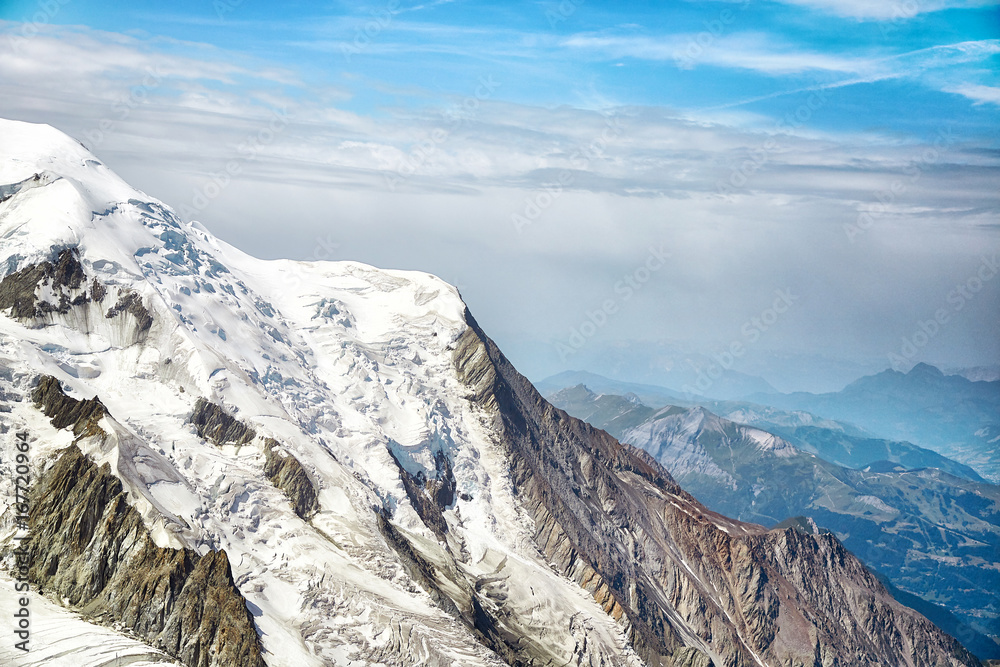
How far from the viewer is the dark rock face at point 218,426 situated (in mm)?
138500

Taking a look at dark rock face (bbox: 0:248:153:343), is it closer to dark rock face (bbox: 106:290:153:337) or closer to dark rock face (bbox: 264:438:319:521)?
dark rock face (bbox: 106:290:153:337)

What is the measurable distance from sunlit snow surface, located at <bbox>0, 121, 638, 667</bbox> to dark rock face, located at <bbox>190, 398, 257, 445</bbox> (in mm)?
1834

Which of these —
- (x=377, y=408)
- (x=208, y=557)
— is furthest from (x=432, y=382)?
(x=208, y=557)

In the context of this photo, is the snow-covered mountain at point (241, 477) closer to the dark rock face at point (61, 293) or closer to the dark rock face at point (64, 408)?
the dark rock face at point (64, 408)

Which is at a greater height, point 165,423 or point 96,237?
point 96,237

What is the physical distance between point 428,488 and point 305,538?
44.7m

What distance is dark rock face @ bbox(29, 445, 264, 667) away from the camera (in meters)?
104

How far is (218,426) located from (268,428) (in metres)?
7.54

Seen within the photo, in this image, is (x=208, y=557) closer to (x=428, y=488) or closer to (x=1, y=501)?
(x=1, y=501)

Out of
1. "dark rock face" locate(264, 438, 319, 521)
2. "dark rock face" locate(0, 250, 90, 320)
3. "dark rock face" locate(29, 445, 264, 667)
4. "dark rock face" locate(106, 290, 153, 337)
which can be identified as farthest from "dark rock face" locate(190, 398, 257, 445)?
"dark rock face" locate(29, 445, 264, 667)

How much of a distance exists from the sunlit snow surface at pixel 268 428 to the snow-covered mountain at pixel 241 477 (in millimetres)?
356

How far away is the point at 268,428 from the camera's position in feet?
473

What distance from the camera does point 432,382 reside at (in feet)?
643

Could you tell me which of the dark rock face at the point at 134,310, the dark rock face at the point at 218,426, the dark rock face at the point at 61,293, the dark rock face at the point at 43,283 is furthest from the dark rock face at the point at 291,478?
the dark rock face at the point at 43,283
